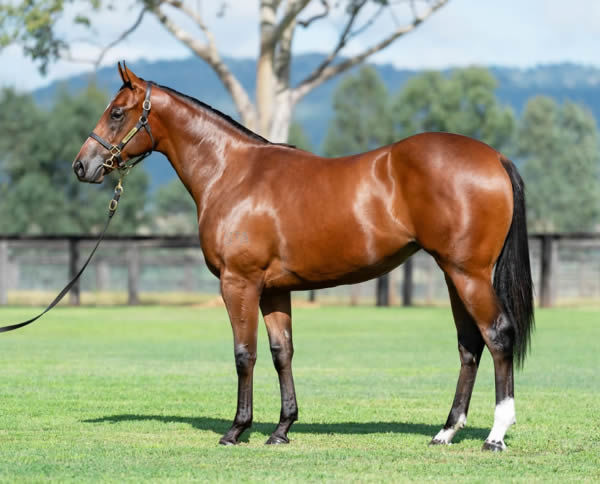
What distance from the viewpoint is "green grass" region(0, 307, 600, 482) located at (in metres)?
6.31

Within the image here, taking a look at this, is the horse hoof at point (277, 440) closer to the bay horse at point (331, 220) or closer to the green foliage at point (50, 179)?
the bay horse at point (331, 220)

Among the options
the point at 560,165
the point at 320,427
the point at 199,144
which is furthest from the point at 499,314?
the point at 560,165

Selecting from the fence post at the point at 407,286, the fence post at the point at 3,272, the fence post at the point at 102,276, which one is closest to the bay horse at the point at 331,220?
the fence post at the point at 407,286

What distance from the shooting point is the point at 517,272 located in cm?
727

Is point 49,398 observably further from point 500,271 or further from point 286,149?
point 500,271

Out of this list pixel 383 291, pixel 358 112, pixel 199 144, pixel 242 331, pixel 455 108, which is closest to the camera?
pixel 242 331

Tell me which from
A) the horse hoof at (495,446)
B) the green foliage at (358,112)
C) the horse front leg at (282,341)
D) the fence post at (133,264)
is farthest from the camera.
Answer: the green foliage at (358,112)

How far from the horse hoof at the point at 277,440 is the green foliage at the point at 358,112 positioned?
7542 cm

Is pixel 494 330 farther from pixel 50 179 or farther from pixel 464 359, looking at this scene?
pixel 50 179

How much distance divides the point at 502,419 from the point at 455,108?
2956 inches

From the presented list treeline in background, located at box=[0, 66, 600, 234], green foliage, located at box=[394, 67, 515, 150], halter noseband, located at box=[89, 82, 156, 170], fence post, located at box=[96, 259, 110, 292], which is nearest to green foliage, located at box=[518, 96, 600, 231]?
treeline in background, located at box=[0, 66, 600, 234]

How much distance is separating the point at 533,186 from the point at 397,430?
259 ft

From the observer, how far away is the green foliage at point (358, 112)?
83.2 m

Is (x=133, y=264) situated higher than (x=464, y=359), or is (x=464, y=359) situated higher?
(x=464, y=359)
